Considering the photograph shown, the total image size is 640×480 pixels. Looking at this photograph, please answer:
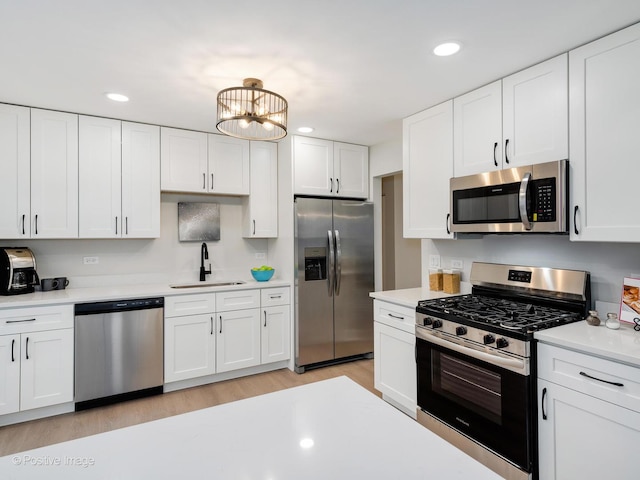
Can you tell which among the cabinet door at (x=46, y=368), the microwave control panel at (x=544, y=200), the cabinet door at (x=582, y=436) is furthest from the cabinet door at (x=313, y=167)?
the cabinet door at (x=582, y=436)

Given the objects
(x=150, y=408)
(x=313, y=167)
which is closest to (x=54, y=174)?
(x=150, y=408)

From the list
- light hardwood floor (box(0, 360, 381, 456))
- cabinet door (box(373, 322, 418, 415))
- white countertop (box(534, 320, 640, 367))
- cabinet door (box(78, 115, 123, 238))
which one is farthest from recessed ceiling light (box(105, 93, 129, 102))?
white countertop (box(534, 320, 640, 367))

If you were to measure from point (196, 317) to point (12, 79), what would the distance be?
2.19 meters

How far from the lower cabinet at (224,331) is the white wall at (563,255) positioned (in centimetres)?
184

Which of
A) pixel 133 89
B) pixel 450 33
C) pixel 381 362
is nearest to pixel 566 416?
pixel 381 362

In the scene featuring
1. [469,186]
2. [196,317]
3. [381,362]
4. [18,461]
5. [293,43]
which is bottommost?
[381,362]

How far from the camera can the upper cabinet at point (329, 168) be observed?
3729 millimetres

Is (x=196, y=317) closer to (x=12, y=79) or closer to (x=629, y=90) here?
(x=12, y=79)

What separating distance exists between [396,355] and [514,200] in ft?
4.61

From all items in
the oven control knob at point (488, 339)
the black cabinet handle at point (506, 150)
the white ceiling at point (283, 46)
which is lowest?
the oven control knob at point (488, 339)

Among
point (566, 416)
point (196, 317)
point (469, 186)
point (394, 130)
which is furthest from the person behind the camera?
point (394, 130)

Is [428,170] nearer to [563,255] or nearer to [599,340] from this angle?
[563,255]

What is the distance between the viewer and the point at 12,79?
2379mm

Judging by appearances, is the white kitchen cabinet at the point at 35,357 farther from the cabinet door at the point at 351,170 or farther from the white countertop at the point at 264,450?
the cabinet door at the point at 351,170
